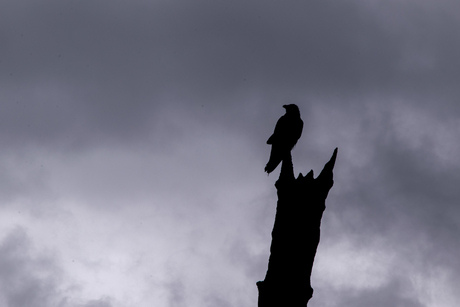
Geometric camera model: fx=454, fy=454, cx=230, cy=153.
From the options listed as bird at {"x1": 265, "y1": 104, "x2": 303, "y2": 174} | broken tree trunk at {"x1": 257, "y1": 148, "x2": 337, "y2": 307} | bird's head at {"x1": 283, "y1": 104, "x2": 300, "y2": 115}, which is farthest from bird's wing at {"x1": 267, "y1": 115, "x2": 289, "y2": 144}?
broken tree trunk at {"x1": 257, "y1": 148, "x2": 337, "y2": 307}

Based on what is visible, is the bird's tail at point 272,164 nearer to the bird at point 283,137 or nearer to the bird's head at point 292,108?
the bird at point 283,137

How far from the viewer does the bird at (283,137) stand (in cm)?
937

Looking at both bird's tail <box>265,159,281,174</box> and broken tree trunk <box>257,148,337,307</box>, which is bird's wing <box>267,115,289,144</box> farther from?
broken tree trunk <box>257,148,337,307</box>

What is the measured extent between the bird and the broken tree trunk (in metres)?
2.56

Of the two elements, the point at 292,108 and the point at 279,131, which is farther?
the point at 292,108

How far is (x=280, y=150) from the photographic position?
30.7ft

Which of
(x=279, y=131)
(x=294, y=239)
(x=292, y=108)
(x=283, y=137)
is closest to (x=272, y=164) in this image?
(x=283, y=137)

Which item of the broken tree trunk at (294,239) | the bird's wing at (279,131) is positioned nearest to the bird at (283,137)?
the bird's wing at (279,131)

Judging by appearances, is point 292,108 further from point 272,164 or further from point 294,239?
point 294,239

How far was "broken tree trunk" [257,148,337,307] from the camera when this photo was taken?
6004 mm

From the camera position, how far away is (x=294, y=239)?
246 inches

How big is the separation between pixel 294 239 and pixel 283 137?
354 centimetres

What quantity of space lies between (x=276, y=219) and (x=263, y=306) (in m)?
1.19

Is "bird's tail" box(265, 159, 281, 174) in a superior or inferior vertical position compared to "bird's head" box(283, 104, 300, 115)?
inferior
